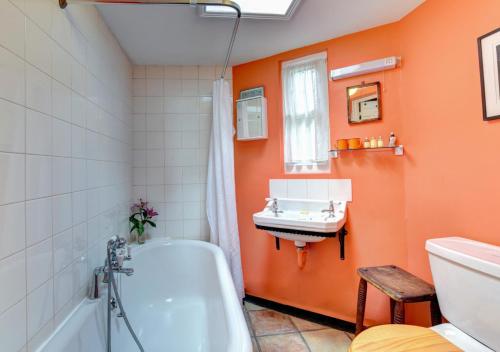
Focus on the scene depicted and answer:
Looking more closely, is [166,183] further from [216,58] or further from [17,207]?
[17,207]

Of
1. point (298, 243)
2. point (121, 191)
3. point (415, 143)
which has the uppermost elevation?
point (415, 143)

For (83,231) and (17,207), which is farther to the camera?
(83,231)

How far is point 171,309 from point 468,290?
1.88 metres

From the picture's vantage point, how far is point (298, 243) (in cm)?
190

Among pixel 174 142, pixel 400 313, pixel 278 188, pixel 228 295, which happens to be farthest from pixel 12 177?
pixel 400 313

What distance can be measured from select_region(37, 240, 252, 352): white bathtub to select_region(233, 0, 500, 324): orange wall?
54 cm

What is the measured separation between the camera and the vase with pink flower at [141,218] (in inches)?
84.6

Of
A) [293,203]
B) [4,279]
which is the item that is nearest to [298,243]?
[293,203]

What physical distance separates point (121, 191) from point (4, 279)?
1244 mm

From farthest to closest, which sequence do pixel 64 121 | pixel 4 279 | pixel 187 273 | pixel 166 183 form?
pixel 166 183 < pixel 187 273 < pixel 64 121 < pixel 4 279

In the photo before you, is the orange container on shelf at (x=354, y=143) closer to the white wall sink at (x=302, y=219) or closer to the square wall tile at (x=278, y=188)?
the white wall sink at (x=302, y=219)

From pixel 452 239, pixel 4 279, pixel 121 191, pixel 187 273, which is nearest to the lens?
pixel 4 279

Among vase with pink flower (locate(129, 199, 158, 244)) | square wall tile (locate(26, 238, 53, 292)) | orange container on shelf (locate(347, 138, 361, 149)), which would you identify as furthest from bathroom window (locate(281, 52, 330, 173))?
square wall tile (locate(26, 238, 53, 292))

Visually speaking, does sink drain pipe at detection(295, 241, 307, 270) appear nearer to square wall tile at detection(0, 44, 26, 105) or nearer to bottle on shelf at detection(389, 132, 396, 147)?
bottle on shelf at detection(389, 132, 396, 147)
